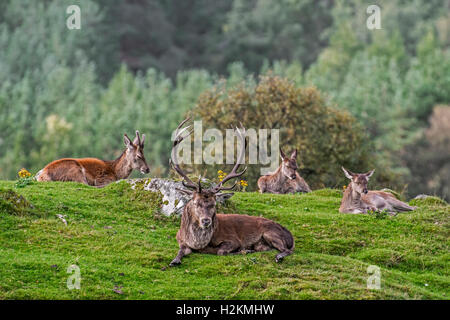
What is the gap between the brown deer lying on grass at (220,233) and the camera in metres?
13.4

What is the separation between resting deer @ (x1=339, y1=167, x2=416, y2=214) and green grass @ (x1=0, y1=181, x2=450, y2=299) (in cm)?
61

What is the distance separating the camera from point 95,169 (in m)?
19.1

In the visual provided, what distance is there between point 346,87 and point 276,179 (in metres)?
50.5

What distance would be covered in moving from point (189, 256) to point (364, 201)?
6.32 metres

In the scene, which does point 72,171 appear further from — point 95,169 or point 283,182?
point 283,182

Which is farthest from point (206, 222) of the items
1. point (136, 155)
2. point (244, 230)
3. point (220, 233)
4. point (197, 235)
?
point (136, 155)

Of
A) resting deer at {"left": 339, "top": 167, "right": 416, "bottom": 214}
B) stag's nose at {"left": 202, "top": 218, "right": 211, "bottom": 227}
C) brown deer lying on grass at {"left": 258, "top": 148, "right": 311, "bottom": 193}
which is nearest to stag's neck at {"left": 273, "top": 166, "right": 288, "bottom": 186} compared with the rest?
brown deer lying on grass at {"left": 258, "top": 148, "right": 311, "bottom": 193}

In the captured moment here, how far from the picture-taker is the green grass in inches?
463

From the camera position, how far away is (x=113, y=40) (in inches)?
3642

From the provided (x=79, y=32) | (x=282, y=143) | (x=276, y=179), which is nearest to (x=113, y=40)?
(x=79, y=32)

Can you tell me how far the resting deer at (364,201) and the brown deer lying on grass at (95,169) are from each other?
4.87m

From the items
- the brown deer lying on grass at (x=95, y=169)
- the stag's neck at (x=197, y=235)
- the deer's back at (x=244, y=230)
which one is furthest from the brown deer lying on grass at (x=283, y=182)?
the stag's neck at (x=197, y=235)

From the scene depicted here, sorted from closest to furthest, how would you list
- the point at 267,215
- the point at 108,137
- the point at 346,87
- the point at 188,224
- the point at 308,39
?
the point at 188,224 → the point at 267,215 → the point at 108,137 → the point at 346,87 → the point at 308,39
